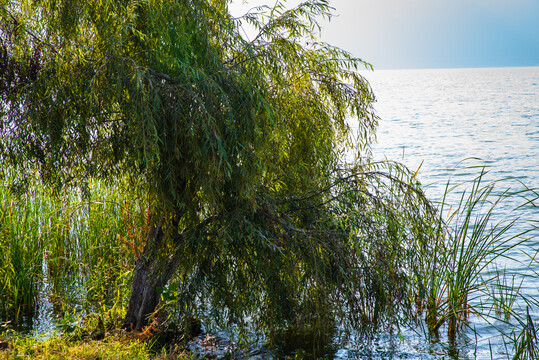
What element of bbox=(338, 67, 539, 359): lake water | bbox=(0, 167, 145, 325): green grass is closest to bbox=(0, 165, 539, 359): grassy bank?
bbox=(0, 167, 145, 325): green grass

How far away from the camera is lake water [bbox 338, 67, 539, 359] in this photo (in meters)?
4.59

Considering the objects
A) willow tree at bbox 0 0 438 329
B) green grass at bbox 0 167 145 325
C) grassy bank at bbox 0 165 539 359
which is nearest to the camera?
willow tree at bbox 0 0 438 329

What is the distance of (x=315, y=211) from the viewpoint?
3.75 meters

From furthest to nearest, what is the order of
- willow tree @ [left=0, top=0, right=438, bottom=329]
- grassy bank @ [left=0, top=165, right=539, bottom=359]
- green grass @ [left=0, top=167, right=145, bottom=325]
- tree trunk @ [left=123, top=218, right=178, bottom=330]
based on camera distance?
green grass @ [left=0, top=167, right=145, bottom=325] → grassy bank @ [left=0, top=165, right=539, bottom=359] → tree trunk @ [left=123, top=218, right=178, bottom=330] → willow tree @ [left=0, top=0, right=438, bottom=329]

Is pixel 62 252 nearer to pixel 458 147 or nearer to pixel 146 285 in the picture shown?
pixel 146 285

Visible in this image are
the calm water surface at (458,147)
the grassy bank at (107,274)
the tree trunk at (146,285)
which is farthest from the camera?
the calm water surface at (458,147)

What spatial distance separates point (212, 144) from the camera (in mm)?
2666

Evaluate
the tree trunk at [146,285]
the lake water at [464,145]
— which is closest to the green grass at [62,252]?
the tree trunk at [146,285]

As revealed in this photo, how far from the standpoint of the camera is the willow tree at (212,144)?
2.78 meters

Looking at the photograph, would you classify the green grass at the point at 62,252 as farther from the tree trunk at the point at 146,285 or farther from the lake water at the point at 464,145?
the lake water at the point at 464,145

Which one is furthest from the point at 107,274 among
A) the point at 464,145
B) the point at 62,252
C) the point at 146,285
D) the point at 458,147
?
the point at 464,145

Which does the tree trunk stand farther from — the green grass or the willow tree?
the green grass

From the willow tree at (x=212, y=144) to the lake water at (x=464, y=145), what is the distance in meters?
0.91

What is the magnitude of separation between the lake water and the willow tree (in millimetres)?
910
